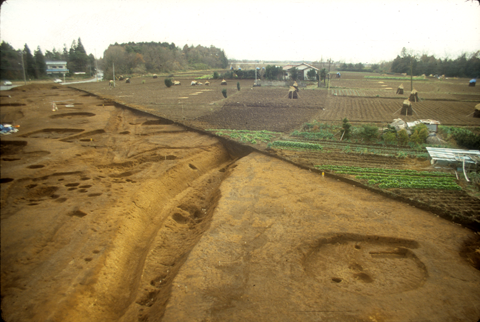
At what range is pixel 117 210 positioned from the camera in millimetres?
7547

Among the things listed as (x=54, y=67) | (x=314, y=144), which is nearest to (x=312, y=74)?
(x=314, y=144)

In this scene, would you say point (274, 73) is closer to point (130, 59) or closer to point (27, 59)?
point (130, 59)

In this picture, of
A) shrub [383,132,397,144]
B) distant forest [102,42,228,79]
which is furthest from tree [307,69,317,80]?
shrub [383,132,397,144]

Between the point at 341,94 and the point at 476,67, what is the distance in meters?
20.8

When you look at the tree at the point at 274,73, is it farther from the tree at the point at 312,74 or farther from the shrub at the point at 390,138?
the shrub at the point at 390,138

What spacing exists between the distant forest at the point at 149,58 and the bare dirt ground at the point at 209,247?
18.2 meters

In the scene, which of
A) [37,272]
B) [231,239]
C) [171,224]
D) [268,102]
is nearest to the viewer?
[37,272]

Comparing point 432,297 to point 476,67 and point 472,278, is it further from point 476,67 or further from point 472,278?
point 476,67

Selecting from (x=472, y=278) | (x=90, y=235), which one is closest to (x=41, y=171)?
(x=90, y=235)

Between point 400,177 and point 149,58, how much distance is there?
30.6 meters

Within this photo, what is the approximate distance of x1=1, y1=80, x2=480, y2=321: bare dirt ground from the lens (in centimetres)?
470

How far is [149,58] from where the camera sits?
32.5 meters

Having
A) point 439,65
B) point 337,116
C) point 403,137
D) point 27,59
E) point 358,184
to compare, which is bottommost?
point 358,184

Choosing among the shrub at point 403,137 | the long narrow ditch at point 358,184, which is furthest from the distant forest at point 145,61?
the long narrow ditch at point 358,184
